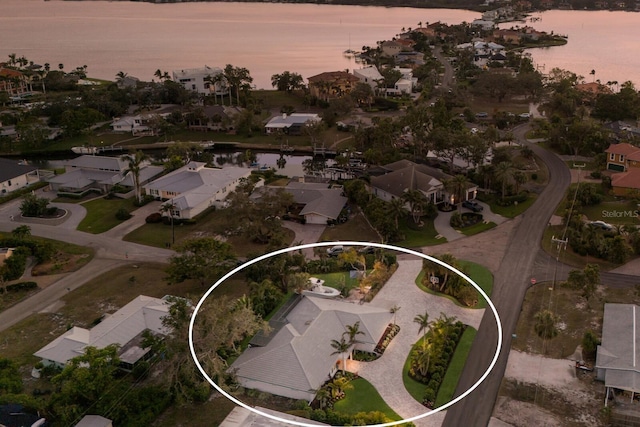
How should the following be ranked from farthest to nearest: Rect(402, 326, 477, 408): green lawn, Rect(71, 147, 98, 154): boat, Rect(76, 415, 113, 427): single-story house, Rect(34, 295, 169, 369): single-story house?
Rect(71, 147, 98, 154): boat → Rect(34, 295, 169, 369): single-story house → Rect(402, 326, 477, 408): green lawn → Rect(76, 415, 113, 427): single-story house

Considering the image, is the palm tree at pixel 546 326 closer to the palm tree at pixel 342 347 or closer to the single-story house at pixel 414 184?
the palm tree at pixel 342 347

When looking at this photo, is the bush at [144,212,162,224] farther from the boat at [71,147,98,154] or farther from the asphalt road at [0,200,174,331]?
the boat at [71,147,98,154]

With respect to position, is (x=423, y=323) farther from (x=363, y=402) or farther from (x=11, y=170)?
(x=11, y=170)

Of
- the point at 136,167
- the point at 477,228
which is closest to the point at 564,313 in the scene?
the point at 477,228

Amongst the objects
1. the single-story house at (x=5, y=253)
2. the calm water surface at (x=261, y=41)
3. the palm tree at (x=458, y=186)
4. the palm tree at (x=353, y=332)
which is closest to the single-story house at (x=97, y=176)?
the single-story house at (x=5, y=253)

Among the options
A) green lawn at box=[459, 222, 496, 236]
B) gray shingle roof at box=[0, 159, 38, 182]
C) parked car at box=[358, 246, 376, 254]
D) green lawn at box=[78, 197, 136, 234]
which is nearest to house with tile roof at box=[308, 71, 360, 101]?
green lawn at box=[78, 197, 136, 234]

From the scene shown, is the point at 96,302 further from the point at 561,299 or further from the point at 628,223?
the point at 628,223

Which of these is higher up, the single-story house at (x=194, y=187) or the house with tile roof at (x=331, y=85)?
the house with tile roof at (x=331, y=85)
